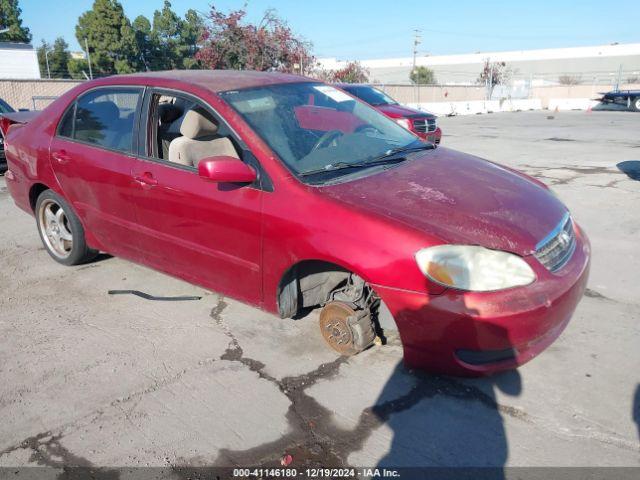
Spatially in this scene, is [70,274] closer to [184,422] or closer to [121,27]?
[184,422]

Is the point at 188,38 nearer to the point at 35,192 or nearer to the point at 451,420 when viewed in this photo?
the point at 35,192

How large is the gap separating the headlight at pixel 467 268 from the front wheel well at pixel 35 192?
144 inches

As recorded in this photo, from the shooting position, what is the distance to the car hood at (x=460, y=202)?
2598 millimetres

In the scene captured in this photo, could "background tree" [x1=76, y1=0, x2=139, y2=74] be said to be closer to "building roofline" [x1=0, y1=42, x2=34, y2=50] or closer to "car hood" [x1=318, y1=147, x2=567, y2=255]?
"building roofline" [x1=0, y1=42, x2=34, y2=50]

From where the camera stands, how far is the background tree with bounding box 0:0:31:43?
52500 mm

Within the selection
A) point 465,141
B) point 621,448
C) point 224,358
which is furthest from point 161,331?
point 465,141

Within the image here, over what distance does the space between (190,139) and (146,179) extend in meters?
0.42

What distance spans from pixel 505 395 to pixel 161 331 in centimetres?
223

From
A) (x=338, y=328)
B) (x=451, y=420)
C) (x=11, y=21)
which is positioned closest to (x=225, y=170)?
(x=338, y=328)

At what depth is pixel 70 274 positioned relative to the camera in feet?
14.8

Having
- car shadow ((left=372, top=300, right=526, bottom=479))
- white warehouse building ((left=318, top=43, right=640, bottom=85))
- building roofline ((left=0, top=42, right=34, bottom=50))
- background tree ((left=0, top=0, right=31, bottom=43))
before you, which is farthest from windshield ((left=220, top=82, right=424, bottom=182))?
background tree ((left=0, top=0, right=31, bottom=43))

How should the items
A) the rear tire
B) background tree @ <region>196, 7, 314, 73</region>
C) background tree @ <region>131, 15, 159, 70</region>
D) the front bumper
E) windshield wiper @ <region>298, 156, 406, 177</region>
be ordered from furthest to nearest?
background tree @ <region>131, 15, 159, 70</region>
background tree @ <region>196, 7, 314, 73</region>
the rear tire
windshield wiper @ <region>298, 156, 406, 177</region>
the front bumper

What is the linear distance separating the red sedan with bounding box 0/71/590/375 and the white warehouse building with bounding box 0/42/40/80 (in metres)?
44.8

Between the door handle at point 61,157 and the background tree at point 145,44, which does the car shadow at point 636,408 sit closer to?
the door handle at point 61,157
